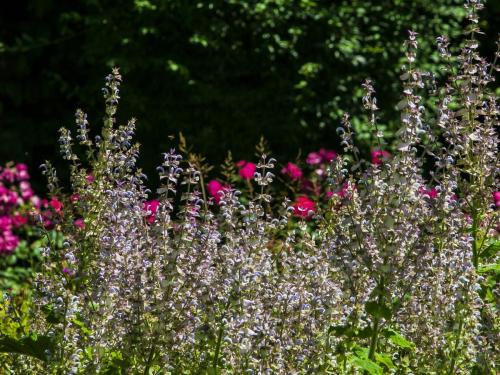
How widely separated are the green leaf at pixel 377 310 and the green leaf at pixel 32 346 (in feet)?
4.13

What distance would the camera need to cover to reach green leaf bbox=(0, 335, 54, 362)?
3757 mm

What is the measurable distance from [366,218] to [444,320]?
1.73 ft

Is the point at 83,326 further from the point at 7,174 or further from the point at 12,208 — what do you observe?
the point at 7,174

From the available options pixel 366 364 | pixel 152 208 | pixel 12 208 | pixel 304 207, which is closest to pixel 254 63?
pixel 12 208

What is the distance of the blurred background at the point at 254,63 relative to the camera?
963 cm

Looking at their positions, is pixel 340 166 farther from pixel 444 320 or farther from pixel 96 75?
pixel 96 75

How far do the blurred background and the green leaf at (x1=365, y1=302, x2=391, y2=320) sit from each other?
19.3 feet

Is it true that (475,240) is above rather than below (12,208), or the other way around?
below

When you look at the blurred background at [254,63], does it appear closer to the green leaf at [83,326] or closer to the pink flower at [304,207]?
the pink flower at [304,207]

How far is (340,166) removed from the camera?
3709 millimetres

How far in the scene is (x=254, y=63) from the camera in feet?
32.4

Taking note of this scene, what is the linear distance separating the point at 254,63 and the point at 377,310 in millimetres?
6550

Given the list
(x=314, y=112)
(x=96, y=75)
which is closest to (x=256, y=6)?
(x=314, y=112)

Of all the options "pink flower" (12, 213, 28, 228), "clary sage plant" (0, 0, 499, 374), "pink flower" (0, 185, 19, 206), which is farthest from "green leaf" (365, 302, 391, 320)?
"pink flower" (0, 185, 19, 206)
